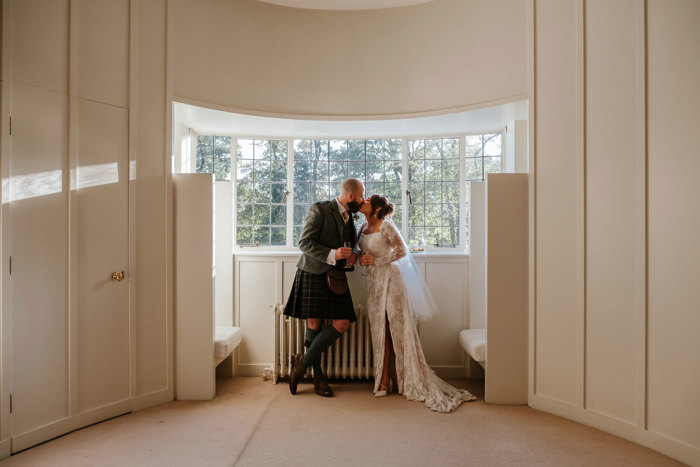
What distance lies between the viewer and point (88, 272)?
278 centimetres

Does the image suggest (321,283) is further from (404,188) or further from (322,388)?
(404,188)

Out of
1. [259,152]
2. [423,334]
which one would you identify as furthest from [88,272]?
[423,334]

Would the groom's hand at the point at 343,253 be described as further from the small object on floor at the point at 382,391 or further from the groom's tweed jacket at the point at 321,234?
the small object on floor at the point at 382,391

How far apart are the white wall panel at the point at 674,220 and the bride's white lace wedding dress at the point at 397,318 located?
53.2 inches

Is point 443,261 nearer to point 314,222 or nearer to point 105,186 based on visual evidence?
point 314,222

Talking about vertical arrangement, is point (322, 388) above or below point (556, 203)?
below

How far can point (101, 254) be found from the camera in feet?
9.33

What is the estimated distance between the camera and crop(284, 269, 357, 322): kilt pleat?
339 cm

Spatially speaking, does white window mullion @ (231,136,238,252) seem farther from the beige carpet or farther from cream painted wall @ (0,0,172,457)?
the beige carpet

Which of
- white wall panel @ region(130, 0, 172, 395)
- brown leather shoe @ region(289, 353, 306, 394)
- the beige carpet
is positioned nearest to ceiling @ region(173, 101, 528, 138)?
white wall panel @ region(130, 0, 172, 395)

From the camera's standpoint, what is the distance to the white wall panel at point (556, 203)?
9.52ft

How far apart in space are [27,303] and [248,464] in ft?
5.46

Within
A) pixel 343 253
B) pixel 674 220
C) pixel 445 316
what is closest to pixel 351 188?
pixel 343 253

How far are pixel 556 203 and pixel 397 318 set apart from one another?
1.52 metres
